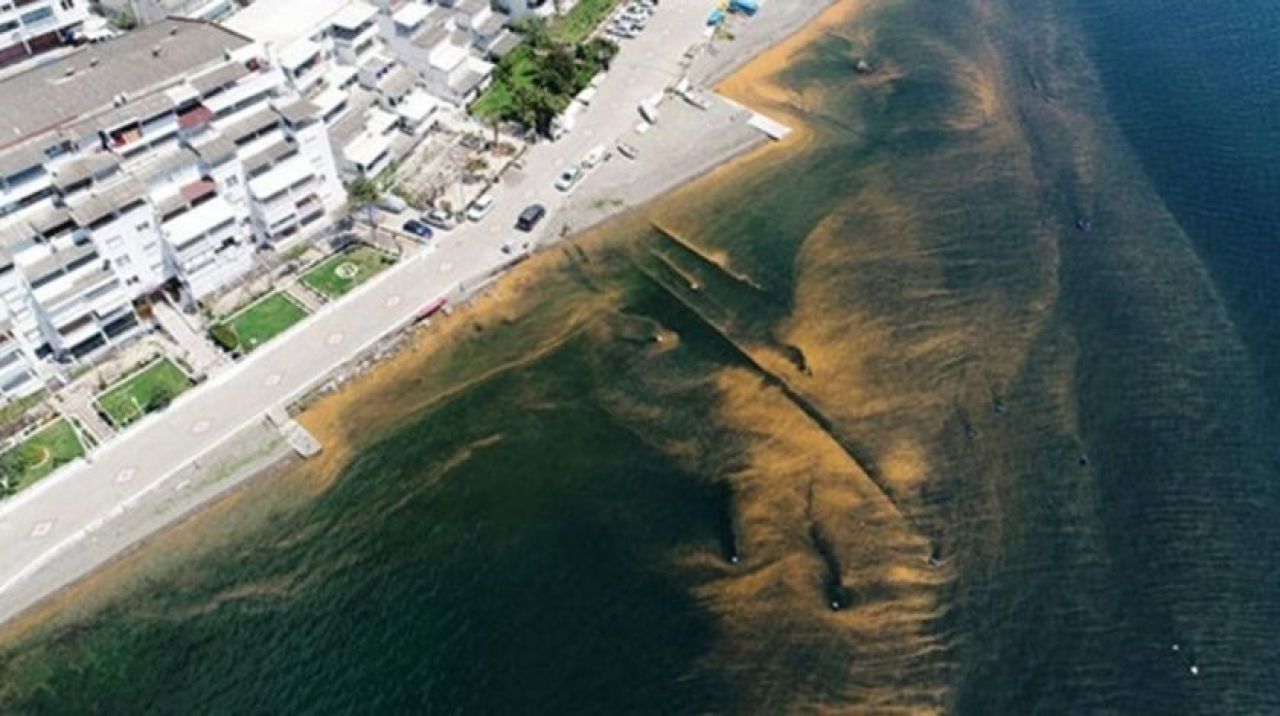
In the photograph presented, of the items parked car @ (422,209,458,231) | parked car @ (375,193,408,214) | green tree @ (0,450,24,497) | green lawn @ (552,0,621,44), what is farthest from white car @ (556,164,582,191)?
green tree @ (0,450,24,497)

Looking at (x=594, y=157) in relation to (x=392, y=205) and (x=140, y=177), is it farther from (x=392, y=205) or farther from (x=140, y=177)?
(x=140, y=177)

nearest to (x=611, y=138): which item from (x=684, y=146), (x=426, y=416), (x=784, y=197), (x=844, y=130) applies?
(x=684, y=146)

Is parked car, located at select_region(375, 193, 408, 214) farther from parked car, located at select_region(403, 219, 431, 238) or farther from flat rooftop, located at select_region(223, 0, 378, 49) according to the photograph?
flat rooftop, located at select_region(223, 0, 378, 49)

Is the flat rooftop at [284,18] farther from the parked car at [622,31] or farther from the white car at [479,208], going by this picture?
the parked car at [622,31]

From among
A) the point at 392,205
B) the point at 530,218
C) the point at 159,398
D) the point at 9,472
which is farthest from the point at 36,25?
the point at 530,218

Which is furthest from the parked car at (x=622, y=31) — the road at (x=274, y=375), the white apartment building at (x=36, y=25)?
the white apartment building at (x=36, y=25)

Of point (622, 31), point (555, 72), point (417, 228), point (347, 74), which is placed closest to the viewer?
point (417, 228)
